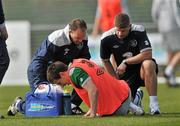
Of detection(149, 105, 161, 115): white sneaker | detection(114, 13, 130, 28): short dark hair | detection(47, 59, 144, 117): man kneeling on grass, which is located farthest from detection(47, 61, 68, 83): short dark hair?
detection(149, 105, 161, 115): white sneaker

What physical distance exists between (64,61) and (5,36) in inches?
49.1

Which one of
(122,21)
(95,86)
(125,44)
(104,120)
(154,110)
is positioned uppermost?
(122,21)

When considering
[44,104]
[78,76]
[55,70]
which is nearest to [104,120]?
[78,76]

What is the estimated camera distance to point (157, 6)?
70.9 ft

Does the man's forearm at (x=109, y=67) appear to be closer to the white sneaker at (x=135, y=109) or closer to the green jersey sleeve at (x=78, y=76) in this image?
the white sneaker at (x=135, y=109)

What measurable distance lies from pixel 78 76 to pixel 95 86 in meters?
0.24

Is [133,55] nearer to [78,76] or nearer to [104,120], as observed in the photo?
[78,76]

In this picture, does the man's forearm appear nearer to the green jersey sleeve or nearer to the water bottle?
the water bottle

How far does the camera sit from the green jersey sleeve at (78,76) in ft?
36.8

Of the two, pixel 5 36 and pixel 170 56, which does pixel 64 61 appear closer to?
pixel 5 36

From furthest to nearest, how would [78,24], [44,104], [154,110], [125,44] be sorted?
[125,44] → [154,110] → [44,104] → [78,24]

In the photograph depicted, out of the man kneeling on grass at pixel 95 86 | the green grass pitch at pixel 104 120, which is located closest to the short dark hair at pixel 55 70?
the man kneeling on grass at pixel 95 86

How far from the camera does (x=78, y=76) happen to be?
11219 millimetres

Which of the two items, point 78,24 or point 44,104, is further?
point 44,104
